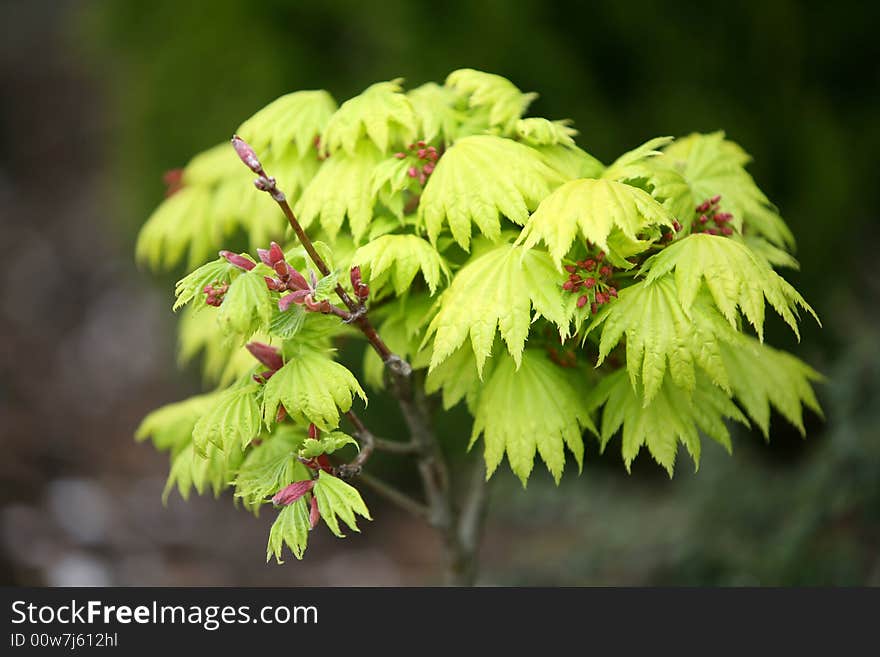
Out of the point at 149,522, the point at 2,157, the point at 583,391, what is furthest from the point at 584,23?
the point at 2,157

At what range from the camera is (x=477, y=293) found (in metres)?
1.52

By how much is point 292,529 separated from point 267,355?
34 centimetres

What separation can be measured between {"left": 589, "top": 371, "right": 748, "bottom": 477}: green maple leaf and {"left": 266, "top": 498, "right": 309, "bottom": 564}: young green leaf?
0.58m

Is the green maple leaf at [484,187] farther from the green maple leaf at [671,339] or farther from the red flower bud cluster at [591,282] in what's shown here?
the green maple leaf at [671,339]

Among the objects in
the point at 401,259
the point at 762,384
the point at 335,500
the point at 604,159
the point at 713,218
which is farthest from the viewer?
the point at 604,159

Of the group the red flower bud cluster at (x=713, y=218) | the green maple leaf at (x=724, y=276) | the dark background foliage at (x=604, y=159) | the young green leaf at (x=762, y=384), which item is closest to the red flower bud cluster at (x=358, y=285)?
the green maple leaf at (x=724, y=276)

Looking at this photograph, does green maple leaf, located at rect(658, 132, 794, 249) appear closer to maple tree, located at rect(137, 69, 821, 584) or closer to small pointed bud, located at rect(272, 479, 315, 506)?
maple tree, located at rect(137, 69, 821, 584)

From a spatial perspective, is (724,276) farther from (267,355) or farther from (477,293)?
(267,355)

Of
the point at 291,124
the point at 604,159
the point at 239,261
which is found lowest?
the point at 239,261

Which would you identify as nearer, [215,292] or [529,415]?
[215,292]

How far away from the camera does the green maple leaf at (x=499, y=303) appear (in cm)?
147

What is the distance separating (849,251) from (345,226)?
2.82 metres

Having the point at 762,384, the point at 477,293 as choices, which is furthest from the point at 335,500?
the point at 762,384

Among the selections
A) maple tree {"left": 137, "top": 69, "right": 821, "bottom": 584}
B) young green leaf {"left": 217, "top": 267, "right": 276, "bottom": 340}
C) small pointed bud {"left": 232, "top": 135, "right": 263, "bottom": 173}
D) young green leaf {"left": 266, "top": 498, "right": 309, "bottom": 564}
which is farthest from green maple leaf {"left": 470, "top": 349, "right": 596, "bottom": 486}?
small pointed bud {"left": 232, "top": 135, "right": 263, "bottom": 173}
